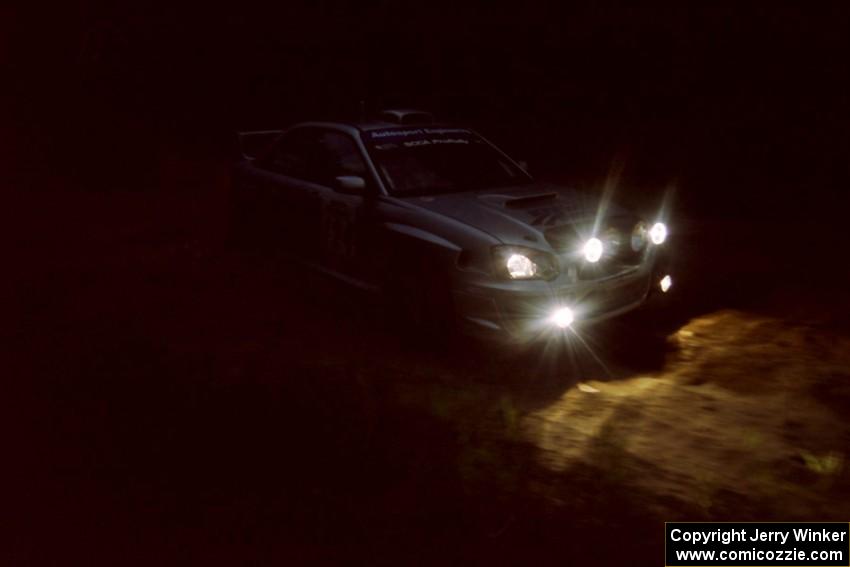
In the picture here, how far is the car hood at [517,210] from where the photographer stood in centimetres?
523

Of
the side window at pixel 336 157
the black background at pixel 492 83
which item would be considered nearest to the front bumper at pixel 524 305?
the side window at pixel 336 157

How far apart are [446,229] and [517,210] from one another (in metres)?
0.53

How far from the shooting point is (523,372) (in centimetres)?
540

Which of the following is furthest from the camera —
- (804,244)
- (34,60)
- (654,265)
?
(34,60)

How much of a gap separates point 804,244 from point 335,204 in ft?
16.6

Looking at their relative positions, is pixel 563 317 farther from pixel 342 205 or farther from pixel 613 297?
pixel 342 205

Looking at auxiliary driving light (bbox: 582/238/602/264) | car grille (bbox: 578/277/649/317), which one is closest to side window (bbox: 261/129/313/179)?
auxiliary driving light (bbox: 582/238/602/264)

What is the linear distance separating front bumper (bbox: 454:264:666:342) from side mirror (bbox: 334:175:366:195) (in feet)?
3.73

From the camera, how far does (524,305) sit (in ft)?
16.6

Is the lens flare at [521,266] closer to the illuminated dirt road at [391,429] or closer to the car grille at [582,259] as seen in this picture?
the car grille at [582,259]

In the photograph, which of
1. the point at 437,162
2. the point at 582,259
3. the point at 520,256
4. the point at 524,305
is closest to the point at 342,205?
the point at 437,162

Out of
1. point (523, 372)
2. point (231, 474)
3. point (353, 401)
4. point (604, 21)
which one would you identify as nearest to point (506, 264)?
point (523, 372)

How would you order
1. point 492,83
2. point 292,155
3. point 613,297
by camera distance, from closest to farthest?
1. point 613,297
2. point 292,155
3. point 492,83

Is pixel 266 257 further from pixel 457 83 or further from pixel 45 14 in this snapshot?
pixel 45 14
